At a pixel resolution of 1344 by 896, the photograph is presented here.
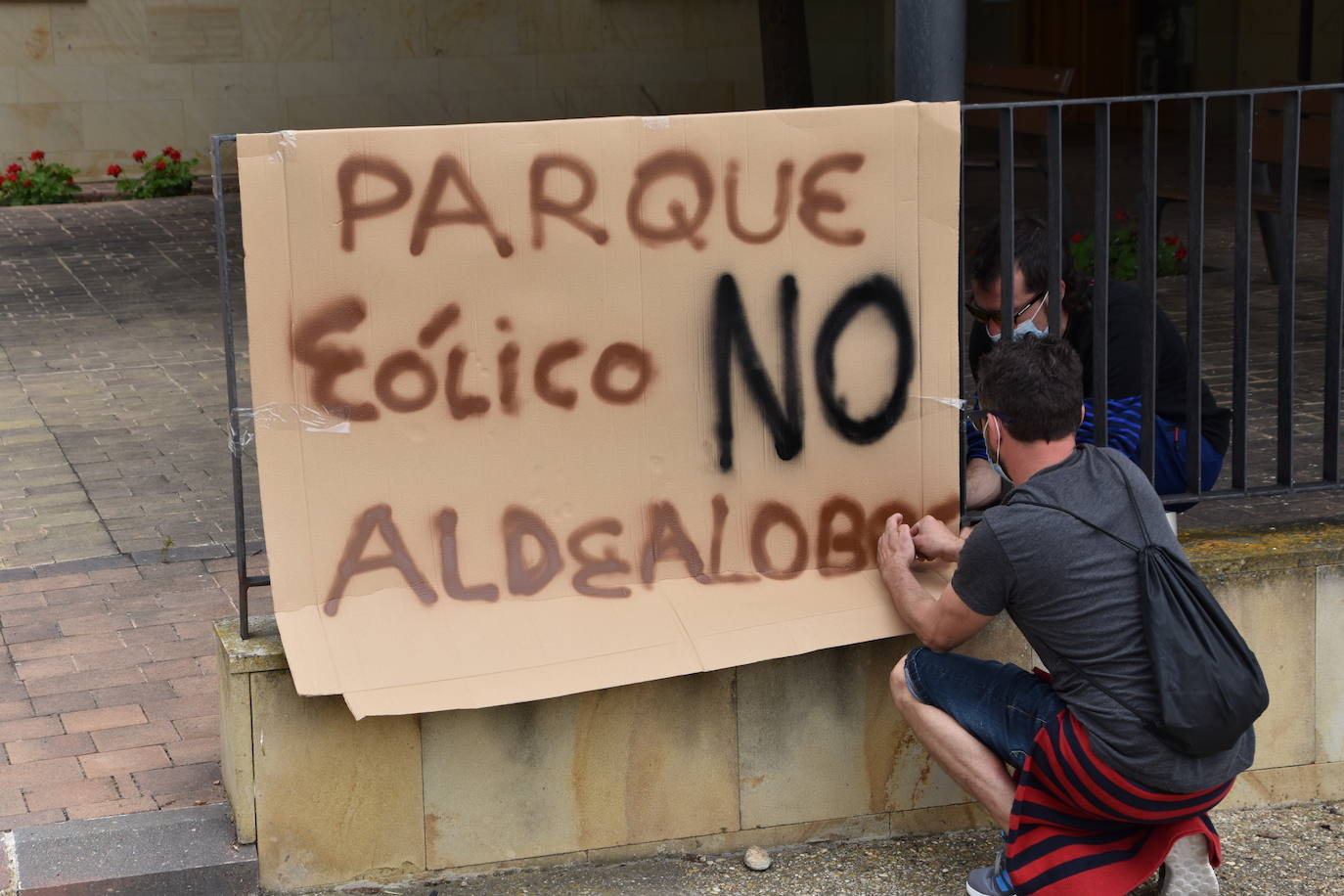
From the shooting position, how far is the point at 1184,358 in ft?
14.2

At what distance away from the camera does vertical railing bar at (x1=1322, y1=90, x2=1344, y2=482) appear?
13.0ft

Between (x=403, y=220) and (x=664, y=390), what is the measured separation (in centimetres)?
67

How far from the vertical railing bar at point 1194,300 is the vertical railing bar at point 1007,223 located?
15.9 inches

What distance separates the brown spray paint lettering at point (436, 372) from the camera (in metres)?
3.41

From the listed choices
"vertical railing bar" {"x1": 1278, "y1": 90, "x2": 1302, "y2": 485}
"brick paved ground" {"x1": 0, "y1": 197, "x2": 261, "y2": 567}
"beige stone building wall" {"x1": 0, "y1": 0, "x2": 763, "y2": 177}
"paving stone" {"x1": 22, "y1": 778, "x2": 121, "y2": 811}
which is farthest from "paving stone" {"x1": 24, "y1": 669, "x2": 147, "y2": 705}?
"beige stone building wall" {"x1": 0, "y1": 0, "x2": 763, "y2": 177}

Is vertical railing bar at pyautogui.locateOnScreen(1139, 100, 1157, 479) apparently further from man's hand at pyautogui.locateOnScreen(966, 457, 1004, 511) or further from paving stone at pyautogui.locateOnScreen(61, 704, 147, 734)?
paving stone at pyautogui.locateOnScreen(61, 704, 147, 734)

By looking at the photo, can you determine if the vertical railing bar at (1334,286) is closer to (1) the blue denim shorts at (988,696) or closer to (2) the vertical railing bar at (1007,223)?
(2) the vertical railing bar at (1007,223)

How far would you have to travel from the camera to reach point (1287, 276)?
4.02 metres

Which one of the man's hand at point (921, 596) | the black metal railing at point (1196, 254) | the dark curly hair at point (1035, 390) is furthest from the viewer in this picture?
the black metal railing at point (1196, 254)

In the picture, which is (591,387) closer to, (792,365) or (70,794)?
(792,365)

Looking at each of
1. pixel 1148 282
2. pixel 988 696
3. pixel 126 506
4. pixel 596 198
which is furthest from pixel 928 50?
pixel 126 506

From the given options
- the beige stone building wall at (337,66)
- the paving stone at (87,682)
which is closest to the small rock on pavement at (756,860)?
the paving stone at (87,682)

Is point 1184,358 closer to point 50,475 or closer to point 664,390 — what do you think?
point 664,390

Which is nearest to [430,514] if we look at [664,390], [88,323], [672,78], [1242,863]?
[664,390]
